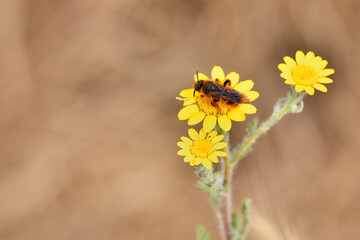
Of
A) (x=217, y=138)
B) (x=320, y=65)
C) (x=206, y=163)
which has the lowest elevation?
(x=206, y=163)

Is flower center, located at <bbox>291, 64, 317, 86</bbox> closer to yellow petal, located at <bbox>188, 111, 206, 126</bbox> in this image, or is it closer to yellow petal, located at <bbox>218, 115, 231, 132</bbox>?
yellow petal, located at <bbox>218, 115, 231, 132</bbox>

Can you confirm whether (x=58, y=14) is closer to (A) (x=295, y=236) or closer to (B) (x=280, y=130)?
(B) (x=280, y=130)

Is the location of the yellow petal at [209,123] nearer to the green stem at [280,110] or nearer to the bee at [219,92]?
the bee at [219,92]

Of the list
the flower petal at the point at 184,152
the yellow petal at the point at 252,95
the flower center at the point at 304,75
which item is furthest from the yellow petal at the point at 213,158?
the flower center at the point at 304,75

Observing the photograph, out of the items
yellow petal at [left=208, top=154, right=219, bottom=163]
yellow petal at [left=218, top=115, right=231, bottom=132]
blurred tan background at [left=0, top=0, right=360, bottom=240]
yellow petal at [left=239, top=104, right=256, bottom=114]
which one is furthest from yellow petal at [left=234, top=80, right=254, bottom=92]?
blurred tan background at [left=0, top=0, right=360, bottom=240]

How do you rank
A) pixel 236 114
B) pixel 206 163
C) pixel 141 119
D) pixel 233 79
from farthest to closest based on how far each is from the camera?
1. pixel 141 119
2. pixel 233 79
3. pixel 236 114
4. pixel 206 163

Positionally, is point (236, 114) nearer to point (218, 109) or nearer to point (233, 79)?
point (218, 109)

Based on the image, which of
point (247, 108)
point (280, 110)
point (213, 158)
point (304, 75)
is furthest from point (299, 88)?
point (213, 158)
